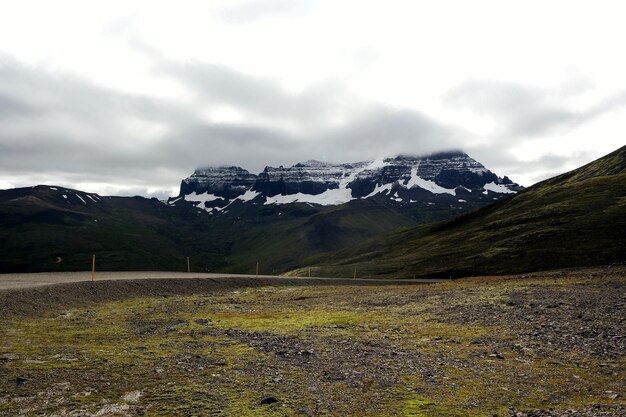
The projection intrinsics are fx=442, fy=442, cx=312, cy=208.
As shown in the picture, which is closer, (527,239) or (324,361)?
(324,361)

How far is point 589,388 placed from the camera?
48.5ft

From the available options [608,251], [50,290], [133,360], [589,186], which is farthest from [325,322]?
[589,186]

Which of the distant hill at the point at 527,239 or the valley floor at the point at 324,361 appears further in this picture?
the distant hill at the point at 527,239

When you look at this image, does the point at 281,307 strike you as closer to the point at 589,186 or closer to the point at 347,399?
the point at 347,399

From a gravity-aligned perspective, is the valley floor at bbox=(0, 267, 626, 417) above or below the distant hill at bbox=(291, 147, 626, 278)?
below

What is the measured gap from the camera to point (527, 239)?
369ft

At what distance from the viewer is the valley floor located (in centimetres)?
1307

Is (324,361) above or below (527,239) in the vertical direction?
below

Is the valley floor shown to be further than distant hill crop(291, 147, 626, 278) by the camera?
No

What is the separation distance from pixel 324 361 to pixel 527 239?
355 ft

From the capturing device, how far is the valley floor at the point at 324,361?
42.9 ft

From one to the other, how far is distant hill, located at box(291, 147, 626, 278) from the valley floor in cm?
6923

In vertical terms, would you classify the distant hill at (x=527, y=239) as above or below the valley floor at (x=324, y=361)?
above

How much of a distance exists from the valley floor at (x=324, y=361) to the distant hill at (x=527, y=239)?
227 feet
